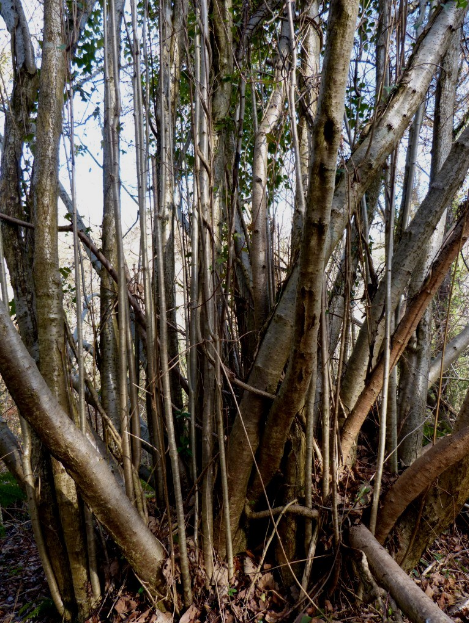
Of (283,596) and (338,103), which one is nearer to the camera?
(338,103)

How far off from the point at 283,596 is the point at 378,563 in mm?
650

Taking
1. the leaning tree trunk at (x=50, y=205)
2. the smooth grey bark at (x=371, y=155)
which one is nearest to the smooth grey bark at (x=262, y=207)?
→ the smooth grey bark at (x=371, y=155)

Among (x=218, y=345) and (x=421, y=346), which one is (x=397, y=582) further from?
(x=421, y=346)

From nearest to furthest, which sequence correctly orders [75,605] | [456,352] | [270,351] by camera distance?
1. [270,351]
2. [75,605]
3. [456,352]

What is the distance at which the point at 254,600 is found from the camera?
229 centimetres

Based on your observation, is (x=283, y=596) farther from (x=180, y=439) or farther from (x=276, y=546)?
(x=180, y=439)

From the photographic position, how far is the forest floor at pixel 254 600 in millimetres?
2166

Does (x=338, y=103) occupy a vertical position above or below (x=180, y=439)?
above

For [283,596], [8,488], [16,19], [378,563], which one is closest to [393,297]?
[378,563]

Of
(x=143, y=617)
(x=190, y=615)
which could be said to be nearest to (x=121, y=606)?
(x=143, y=617)

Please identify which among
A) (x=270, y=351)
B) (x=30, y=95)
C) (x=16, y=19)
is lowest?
(x=270, y=351)

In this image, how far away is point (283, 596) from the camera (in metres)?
2.35

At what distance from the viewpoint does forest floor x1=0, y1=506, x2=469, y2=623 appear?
2166mm

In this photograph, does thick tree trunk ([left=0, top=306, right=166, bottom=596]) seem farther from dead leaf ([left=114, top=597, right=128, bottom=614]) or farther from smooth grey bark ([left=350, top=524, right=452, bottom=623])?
smooth grey bark ([left=350, top=524, right=452, bottom=623])
